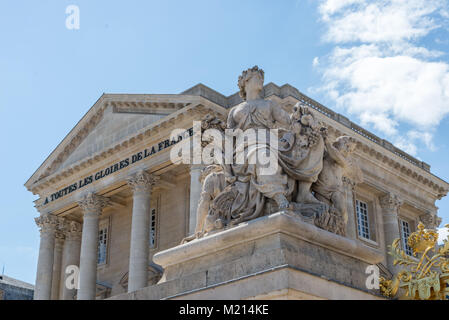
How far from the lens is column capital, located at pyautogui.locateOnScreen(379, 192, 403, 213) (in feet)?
115

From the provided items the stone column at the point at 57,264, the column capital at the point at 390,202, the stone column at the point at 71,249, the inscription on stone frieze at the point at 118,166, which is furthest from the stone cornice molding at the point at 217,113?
the stone column at the point at 57,264

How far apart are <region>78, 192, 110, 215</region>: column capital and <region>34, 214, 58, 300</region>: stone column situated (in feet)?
11.5

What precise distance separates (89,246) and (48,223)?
Result: 18.2 feet

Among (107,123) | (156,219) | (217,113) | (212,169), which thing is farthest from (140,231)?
(212,169)

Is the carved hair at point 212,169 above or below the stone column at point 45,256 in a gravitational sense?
below

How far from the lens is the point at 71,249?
37125mm

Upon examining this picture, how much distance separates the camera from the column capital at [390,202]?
3512cm

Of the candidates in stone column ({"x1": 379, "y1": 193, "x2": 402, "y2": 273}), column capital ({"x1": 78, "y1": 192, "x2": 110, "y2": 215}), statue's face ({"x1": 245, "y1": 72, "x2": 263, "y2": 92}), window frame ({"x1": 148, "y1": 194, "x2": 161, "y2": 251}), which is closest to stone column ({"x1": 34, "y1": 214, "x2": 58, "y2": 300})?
column capital ({"x1": 78, "y1": 192, "x2": 110, "y2": 215})

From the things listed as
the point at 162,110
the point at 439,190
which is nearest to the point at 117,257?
the point at 162,110

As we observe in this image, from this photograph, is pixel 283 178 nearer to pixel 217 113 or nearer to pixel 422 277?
pixel 422 277

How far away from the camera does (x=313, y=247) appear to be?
21.0 feet

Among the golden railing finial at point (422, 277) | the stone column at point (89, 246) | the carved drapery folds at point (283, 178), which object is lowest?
the golden railing finial at point (422, 277)

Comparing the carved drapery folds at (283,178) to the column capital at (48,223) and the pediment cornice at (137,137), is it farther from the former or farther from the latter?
the column capital at (48,223)
